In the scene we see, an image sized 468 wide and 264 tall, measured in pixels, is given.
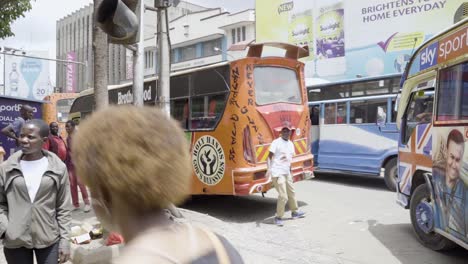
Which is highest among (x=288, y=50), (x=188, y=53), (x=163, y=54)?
(x=188, y=53)

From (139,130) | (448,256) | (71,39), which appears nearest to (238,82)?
(448,256)

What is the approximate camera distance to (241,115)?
8.13 metres

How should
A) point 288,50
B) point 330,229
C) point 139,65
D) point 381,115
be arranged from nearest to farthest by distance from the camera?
1. point 139,65
2. point 330,229
3. point 288,50
4. point 381,115

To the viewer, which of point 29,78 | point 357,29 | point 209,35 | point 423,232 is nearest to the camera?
point 423,232

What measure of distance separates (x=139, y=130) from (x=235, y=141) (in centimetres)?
683

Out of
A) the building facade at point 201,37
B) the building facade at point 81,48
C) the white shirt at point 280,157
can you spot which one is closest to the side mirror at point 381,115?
the white shirt at point 280,157

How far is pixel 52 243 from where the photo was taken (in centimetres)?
341

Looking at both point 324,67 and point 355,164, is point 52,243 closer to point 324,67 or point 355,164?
point 355,164

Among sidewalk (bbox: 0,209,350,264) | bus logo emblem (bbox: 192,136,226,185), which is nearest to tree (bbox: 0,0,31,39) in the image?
sidewalk (bbox: 0,209,350,264)

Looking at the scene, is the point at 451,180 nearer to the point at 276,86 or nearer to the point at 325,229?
the point at 325,229

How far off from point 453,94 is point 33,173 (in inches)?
182

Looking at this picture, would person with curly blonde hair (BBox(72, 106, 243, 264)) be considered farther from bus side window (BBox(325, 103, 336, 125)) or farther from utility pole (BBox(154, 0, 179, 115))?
bus side window (BBox(325, 103, 336, 125))

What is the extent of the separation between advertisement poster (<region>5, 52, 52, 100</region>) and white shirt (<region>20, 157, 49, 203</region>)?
3892 centimetres

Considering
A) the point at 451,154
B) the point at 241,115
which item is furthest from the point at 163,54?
the point at 451,154
